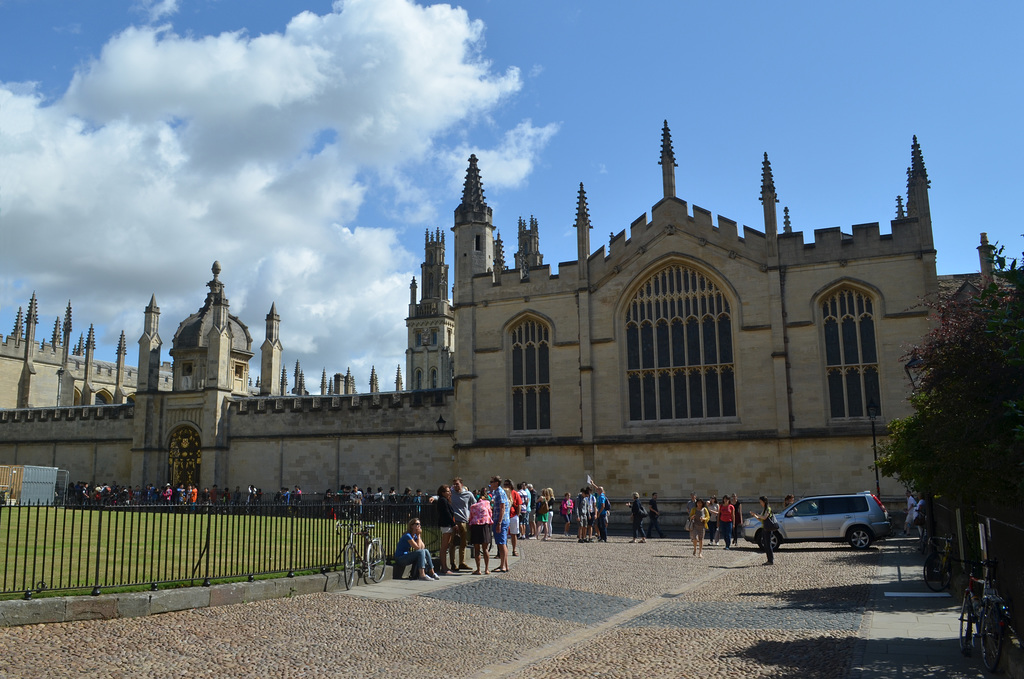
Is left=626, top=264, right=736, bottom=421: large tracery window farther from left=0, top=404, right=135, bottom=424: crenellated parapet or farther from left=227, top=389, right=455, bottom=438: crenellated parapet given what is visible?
left=0, top=404, right=135, bottom=424: crenellated parapet

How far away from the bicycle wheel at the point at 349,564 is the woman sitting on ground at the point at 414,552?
1140mm

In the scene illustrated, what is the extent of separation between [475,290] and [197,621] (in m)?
20.9

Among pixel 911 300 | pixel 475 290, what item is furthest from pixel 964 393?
pixel 475 290

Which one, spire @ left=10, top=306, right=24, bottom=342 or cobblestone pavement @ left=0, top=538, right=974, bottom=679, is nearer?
cobblestone pavement @ left=0, top=538, right=974, bottom=679

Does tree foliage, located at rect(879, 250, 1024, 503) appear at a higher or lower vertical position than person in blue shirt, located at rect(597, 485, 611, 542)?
higher

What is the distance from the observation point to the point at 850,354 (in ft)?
80.7

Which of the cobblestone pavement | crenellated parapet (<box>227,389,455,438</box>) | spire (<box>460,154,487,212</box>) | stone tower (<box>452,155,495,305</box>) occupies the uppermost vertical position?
spire (<box>460,154,487,212</box>)

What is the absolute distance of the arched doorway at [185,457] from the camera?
33.2m

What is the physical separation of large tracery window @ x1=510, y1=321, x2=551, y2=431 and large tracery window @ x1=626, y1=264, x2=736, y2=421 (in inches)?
118

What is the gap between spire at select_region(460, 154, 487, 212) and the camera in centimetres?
3114

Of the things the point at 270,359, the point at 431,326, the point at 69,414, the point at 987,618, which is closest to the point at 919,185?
the point at 987,618

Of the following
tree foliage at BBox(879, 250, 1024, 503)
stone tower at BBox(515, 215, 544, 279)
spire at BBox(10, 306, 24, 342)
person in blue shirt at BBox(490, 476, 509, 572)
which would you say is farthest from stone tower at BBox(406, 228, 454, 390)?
tree foliage at BBox(879, 250, 1024, 503)

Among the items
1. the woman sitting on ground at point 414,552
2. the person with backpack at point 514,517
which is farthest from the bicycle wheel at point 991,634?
the person with backpack at point 514,517

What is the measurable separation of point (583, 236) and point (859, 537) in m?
13.6
